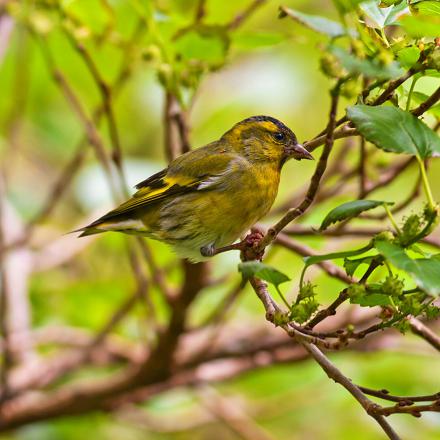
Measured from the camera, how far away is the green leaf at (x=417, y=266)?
1.31 m

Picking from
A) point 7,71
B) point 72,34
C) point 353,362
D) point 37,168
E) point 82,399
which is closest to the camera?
point 72,34

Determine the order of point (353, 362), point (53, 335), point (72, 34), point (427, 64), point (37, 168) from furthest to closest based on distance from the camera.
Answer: point (37, 168), point (353, 362), point (53, 335), point (72, 34), point (427, 64)

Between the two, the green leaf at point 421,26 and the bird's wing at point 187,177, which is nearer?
the green leaf at point 421,26

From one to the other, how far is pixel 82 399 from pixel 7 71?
2071 millimetres

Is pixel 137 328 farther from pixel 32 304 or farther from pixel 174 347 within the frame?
pixel 174 347

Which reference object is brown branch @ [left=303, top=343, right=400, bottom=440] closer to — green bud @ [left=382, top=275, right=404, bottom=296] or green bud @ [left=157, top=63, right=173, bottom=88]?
green bud @ [left=382, top=275, right=404, bottom=296]

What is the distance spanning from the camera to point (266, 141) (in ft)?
9.80

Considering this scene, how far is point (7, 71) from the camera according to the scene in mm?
4586

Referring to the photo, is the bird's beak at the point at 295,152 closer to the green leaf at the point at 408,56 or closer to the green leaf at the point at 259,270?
the green leaf at the point at 408,56

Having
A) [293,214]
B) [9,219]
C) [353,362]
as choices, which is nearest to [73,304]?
[9,219]

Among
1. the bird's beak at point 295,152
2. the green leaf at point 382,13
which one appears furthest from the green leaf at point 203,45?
the green leaf at point 382,13

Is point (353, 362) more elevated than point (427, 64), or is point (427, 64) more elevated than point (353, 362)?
point (353, 362)

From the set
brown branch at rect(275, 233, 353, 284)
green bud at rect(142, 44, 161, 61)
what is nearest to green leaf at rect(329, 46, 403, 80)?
brown branch at rect(275, 233, 353, 284)

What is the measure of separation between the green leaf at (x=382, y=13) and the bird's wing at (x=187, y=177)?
50.6 inches
